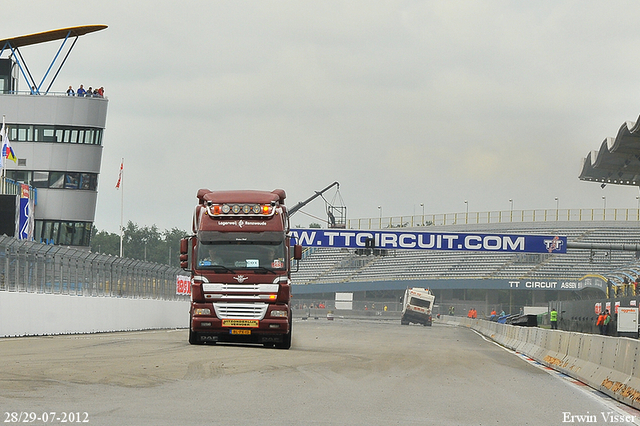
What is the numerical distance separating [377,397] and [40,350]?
9118 mm

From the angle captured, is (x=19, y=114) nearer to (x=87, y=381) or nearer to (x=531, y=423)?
(x=87, y=381)

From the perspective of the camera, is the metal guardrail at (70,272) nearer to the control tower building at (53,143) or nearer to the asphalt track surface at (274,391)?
the asphalt track surface at (274,391)

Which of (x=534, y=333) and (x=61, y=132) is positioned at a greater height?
(x=61, y=132)

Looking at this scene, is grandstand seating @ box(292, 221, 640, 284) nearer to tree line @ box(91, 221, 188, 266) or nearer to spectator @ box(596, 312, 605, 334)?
spectator @ box(596, 312, 605, 334)

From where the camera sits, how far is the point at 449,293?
316 ft

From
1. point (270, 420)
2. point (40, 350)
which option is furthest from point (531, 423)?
point (40, 350)

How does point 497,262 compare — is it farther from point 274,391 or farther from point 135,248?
point 135,248

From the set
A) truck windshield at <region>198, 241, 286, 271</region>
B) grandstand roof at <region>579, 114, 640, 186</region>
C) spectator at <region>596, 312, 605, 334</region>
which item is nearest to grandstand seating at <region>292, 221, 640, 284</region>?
grandstand roof at <region>579, 114, 640, 186</region>

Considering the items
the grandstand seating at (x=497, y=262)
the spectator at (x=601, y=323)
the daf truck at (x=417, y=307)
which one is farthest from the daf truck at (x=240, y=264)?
the grandstand seating at (x=497, y=262)

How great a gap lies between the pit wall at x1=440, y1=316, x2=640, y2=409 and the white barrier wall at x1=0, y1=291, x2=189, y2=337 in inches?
536

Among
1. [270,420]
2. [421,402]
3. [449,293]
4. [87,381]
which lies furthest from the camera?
[449,293]

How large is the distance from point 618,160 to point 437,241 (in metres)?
22.7

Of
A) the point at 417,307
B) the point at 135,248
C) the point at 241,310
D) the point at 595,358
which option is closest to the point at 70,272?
the point at 241,310

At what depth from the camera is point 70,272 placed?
30016 mm
